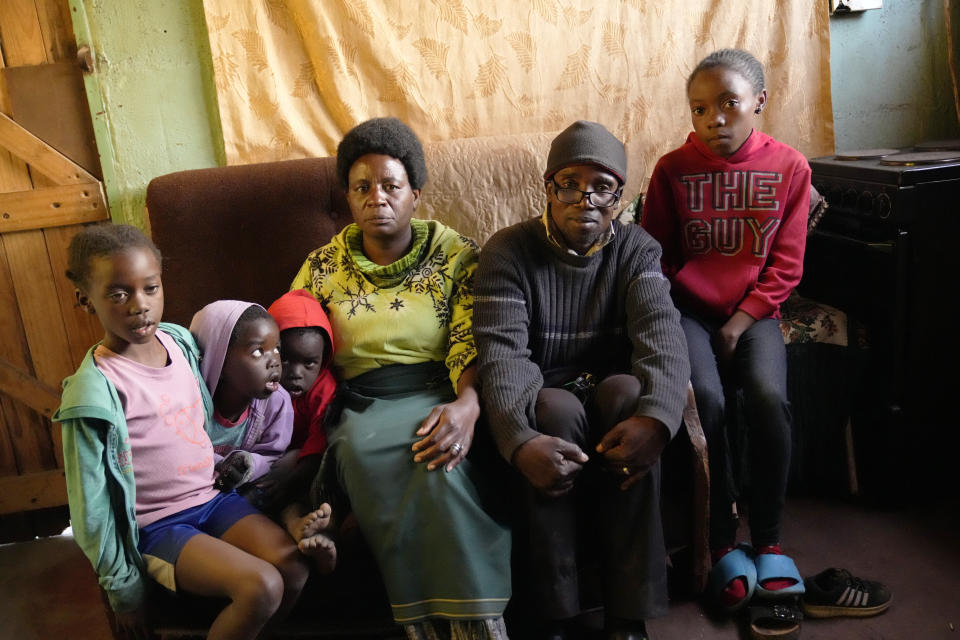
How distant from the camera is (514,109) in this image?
2439 mm

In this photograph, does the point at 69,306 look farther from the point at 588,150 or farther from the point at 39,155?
the point at 588,150

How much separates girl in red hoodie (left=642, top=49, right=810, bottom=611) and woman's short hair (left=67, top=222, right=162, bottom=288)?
52.8 inches

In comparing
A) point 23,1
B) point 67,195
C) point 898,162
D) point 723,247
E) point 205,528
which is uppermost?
point 23,1

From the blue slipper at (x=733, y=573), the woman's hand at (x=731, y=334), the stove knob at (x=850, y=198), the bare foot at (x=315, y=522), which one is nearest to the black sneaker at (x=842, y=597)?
the blue slipper at (x=733, y=573)

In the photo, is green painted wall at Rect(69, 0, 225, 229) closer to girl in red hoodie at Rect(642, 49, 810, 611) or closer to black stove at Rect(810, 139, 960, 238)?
girl in red hoodie at Rect(642, 49, 810, 611)

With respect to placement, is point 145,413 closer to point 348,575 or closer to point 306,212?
point 348,575

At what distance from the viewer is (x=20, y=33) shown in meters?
2.19

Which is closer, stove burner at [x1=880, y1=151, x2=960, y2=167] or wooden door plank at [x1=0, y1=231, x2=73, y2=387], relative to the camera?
stove burner at [x1=880, y1=151, x2=960, y2=167]

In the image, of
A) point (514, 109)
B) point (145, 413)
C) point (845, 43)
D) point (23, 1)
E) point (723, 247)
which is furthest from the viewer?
point (845, 43)

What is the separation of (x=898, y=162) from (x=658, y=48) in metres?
0.87

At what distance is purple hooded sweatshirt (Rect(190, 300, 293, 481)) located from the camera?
1593mm

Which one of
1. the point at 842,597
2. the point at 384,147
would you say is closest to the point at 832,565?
the point at 842,597

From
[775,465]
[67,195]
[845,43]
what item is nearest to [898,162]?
[845,43]

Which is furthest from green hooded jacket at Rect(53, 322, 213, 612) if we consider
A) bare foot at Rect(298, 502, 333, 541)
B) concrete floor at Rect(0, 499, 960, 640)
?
concrete floor at Rect(0, 499, 960, 640)
